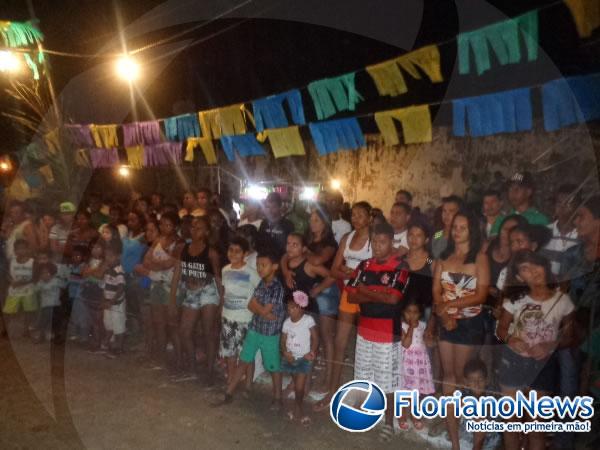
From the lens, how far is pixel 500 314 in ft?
12.6

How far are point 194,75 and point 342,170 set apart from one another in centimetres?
676

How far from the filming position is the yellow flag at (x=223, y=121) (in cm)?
894

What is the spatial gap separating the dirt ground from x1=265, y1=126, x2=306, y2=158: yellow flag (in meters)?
4.36

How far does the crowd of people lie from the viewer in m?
3.66

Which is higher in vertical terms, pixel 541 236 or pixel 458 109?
pixel 458 109

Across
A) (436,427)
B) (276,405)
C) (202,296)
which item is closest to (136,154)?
(202,296)

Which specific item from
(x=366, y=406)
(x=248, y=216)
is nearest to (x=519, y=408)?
(x=366, y=406)

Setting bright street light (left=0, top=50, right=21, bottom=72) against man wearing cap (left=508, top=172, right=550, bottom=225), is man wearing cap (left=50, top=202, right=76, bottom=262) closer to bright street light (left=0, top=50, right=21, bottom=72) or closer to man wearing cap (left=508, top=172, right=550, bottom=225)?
bright street light (left=0, top=50, right=21, bottom=72)

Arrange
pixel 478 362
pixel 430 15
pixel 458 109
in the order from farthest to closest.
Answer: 1. pixel 430 15
2. pixel 458 109
3. pixel 478 362

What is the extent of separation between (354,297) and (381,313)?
1.01 ft

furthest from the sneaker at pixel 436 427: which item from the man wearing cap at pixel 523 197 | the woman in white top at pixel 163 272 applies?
the woman in white top at pixel 163 272

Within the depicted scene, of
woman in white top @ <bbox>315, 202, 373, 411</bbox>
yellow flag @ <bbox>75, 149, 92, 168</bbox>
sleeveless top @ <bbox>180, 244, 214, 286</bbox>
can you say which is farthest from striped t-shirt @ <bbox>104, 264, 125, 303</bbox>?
yellow flag @ <bbox>75, 149, 92, 168</bbox>

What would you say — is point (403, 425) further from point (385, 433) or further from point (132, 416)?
point (132, 416)

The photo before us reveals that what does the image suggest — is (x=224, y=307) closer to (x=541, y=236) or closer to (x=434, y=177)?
(x=541, y=236)
